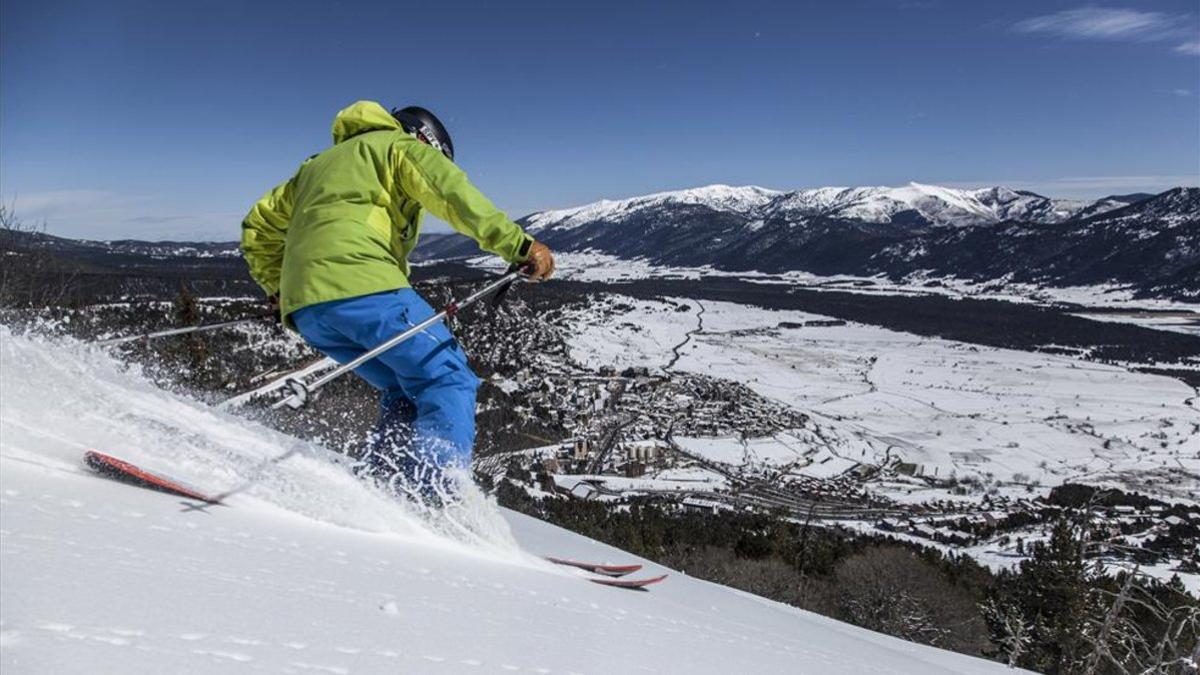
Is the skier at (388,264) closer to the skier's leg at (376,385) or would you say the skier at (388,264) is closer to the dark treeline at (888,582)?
the skier's leg at (376,385)

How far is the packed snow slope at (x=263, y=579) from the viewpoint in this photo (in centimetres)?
142

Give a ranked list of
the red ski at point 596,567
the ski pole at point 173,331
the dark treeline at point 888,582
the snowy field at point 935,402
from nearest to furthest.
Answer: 1. the ski pole at point 173,331
2. the red ski at point 596,567
3. the dark treeline at point 888,582
4. the snowy field at point 935,402

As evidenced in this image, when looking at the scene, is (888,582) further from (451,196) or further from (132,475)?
(132,475)

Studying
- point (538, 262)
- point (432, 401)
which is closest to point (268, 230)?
point (432, 401)

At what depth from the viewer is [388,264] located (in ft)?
11.9

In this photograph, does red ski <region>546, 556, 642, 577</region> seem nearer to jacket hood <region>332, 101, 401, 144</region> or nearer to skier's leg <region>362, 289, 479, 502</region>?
skier's leg <region>362, 289, 479, 502</region>

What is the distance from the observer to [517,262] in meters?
3.80

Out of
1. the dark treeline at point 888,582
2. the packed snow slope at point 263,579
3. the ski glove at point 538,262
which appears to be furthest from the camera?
the dark treeline at point 888,582

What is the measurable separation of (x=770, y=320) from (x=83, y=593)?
17396cm

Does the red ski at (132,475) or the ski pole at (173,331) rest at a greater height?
the ski pole at (173,331)

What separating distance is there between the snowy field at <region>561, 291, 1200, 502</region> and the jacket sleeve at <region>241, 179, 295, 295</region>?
218 feet

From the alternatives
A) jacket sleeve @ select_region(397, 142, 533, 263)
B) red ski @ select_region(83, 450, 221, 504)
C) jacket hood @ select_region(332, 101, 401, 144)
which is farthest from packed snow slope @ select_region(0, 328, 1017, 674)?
jacket hood @ select_region(332, 101, 401, 144)

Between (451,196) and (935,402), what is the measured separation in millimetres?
104860

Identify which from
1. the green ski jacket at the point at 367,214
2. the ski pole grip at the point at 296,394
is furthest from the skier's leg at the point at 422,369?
the ski pole grip at the point at 296,394
